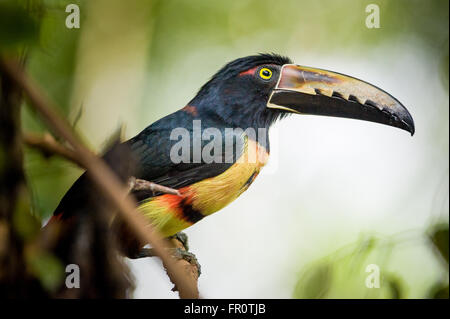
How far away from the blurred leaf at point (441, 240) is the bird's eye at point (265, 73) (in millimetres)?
823

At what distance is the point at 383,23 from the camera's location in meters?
2.15

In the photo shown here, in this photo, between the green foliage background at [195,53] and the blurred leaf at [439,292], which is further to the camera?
the green foliage background at [195,53]

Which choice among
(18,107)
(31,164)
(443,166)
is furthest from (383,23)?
(18,107)

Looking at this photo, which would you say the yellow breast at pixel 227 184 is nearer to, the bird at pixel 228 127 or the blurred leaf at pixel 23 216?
the bird at pixel 228 127

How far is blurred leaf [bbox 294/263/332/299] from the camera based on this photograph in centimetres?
184

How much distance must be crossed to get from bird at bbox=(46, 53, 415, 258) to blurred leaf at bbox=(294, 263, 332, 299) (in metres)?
0.41

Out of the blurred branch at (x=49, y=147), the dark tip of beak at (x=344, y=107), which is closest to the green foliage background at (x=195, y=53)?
the dark tip of beak at (x=344, y=107)

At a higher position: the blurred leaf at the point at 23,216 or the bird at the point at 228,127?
the bird at the point at 228,127

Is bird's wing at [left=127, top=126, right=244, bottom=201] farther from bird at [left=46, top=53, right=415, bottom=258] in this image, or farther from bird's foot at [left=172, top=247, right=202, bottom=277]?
bird's foot at [left=172, top=247, right=202, bottom=277]

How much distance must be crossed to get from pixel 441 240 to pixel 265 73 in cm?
87

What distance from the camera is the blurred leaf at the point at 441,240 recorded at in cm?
170

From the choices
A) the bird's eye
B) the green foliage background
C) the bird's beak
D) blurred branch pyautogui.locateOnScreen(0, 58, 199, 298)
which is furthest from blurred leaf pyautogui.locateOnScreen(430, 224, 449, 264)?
blurred branch pyautogui.locateOnScreen(0, 58, 199, 298)
